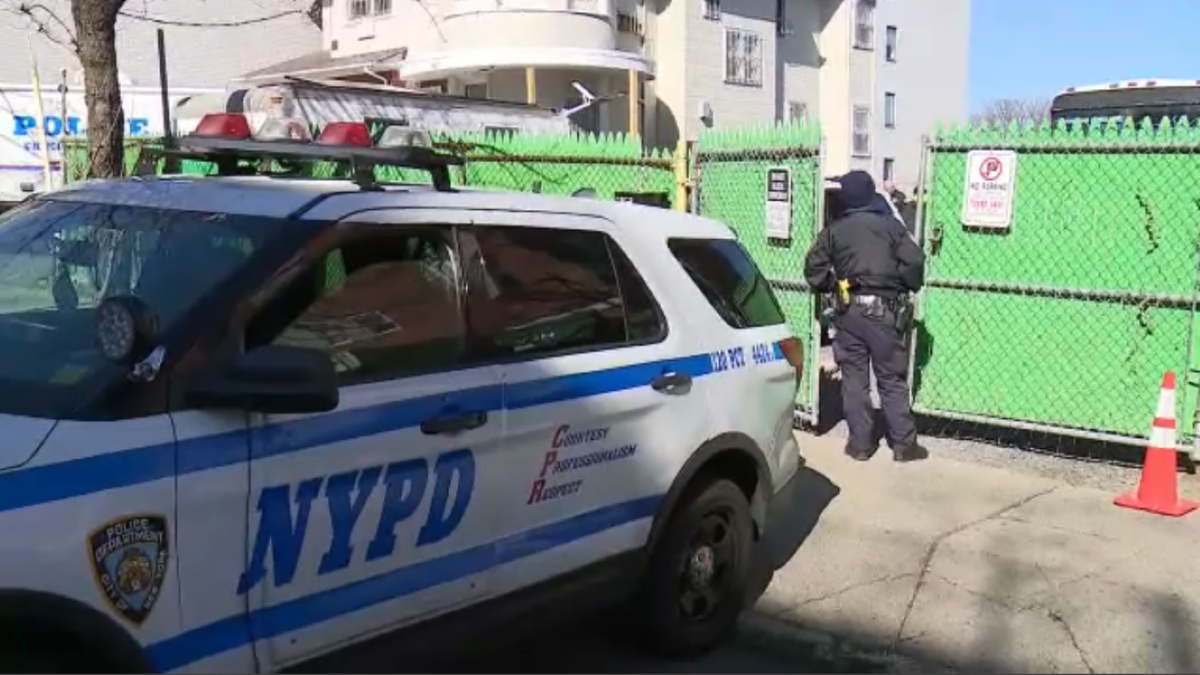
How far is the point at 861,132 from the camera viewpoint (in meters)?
32.7

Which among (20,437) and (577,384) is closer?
(20,437)

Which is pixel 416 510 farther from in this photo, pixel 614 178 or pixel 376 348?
pixel 614 178

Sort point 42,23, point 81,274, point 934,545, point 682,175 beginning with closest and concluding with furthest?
point 81,274, point 934,545, point 682,175, point 42,23

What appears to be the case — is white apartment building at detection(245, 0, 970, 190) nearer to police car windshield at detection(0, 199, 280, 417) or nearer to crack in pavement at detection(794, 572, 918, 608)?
crack in pavement at detection(794, 572, 918, 608)

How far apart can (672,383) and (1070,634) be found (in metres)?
1.95

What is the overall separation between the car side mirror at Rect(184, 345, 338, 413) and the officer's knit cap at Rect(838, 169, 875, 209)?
4.95 meters

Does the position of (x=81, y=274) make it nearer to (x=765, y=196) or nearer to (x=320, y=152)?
(x=320, y=152)

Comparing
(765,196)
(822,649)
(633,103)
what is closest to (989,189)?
(765,196)

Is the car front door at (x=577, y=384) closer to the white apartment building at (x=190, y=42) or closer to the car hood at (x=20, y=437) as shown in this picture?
the car hood at (x=20, y=437)

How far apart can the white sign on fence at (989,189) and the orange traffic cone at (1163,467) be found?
1.48m

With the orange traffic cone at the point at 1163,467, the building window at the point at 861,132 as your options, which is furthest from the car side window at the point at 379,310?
the building window at the point at 861,132

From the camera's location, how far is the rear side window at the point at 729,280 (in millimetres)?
4402

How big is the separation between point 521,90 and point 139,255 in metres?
22.6

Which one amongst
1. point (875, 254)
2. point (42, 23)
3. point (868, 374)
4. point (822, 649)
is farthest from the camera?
point (42, 23)
